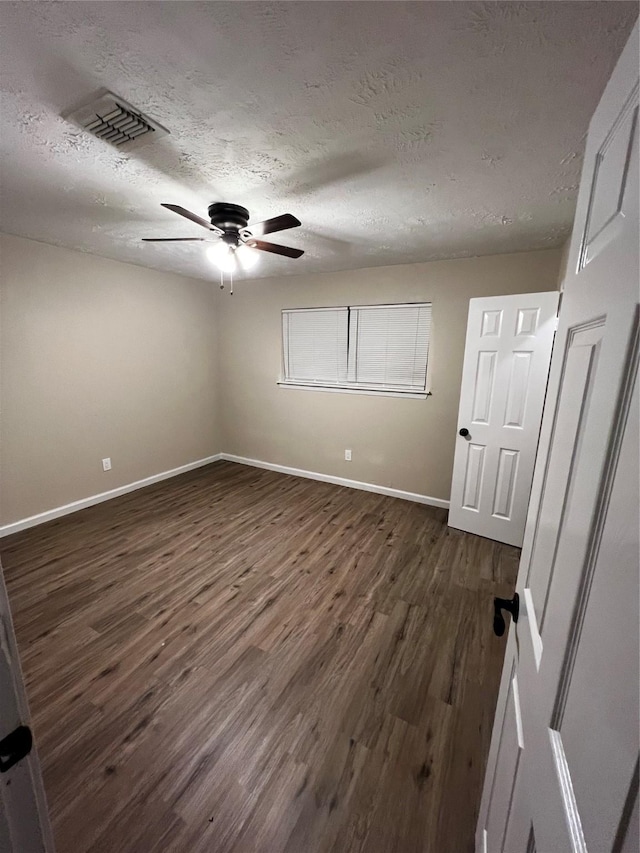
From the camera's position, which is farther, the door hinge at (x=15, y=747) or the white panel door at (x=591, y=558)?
the door hinge at (x=15, y=747)

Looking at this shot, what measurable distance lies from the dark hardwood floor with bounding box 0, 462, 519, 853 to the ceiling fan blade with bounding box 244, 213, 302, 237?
220 cm

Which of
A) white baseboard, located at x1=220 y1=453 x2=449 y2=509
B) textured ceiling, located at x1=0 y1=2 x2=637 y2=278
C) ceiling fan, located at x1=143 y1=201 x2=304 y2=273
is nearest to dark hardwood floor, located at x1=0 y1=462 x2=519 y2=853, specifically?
white baseboard, located at x1=220 y1=453 x2=449 y2=509

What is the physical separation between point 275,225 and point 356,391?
225 centimetres

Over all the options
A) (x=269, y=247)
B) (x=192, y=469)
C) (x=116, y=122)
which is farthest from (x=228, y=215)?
(x=192, y=469)

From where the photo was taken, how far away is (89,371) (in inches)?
130

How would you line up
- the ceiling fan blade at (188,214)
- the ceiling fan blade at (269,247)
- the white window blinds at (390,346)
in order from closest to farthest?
the ceiling fan blade at (188,214)
the ceiling fan blade at (269,247)
the white window blinds at (390,346)

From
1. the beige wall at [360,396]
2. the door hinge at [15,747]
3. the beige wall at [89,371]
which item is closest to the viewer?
the door hinge at [15,747]

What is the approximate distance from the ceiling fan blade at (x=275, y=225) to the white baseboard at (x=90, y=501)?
304 cm

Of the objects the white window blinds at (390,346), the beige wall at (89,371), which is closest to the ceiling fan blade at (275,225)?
the white window blinds at (390,346)

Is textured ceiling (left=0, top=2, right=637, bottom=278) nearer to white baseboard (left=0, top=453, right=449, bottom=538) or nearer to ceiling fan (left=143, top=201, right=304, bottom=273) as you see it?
ceiling fan (left=143, top=201, right=304, bottom=273)

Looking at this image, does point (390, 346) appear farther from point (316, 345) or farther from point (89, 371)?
point (89, 371)

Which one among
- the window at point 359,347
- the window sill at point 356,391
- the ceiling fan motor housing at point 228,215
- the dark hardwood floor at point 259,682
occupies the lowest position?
the dark hardwood floor at point 259,682

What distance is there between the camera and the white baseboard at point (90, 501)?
294 cm

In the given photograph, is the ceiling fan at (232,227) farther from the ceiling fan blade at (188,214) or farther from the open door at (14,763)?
the open door at (14,763)
